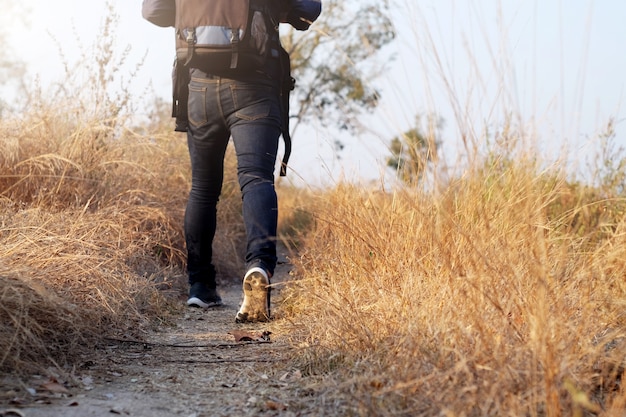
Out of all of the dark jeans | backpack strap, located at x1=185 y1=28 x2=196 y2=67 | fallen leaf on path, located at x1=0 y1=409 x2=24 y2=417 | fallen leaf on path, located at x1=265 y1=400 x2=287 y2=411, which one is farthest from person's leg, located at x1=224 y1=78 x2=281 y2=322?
fallen leaf on path, located at x1=0 y1=409 x2=24 y2=417

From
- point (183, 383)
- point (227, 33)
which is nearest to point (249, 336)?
point (183, 383)

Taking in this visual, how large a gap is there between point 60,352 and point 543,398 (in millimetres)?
1423

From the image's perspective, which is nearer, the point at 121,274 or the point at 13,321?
the point at 13,321

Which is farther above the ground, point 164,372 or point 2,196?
point 2,196

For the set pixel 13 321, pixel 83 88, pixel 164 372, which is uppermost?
pixel 83 88

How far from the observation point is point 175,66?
307 cm

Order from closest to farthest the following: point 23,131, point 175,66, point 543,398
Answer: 1. point 543,398
2. point 175,66
3. point 23,131

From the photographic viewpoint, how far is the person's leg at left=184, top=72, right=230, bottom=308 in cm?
300

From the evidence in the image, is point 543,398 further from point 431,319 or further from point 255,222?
point 255,222

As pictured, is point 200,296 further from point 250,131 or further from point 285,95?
point 285,95

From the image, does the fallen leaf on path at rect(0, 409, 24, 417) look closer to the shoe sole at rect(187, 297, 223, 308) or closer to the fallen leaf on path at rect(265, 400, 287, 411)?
the fallen leaf on path at rect(265, 400, 287, 411)

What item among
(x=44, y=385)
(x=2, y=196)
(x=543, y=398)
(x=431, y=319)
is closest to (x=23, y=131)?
(x=2, y=196)

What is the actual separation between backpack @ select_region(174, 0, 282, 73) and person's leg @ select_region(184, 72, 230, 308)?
0.44 ft

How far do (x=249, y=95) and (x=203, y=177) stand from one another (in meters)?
0.52
